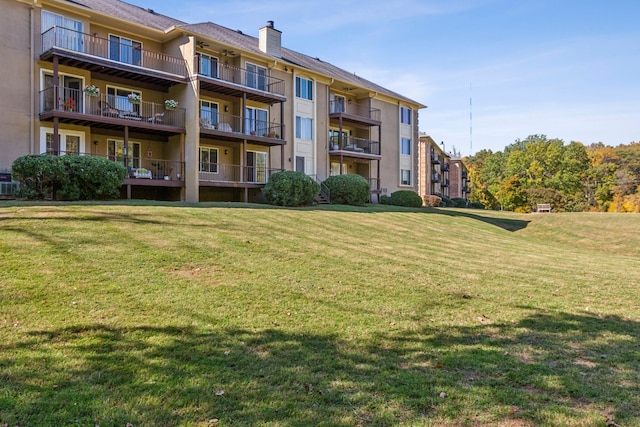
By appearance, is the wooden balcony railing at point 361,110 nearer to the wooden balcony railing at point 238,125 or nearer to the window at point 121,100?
the wooden balcony railing at point 238,125

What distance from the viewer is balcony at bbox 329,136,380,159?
30080 millimetres

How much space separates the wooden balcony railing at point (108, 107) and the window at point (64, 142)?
1.06m

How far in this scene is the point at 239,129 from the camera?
Result: 2494cm

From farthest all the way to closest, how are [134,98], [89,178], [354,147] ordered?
[354,147], [134,98], [89,178]

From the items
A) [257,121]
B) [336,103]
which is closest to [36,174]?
[257,121]

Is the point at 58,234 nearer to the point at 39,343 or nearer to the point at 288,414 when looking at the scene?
the point at 39,343

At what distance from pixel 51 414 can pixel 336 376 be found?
7.39ft

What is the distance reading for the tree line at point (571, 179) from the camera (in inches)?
2208

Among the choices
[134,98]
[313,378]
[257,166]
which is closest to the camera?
[313,378]

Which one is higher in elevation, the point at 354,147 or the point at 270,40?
the point at 270,40

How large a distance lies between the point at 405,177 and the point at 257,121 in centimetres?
1634

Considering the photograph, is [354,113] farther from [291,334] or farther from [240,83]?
[291,334]

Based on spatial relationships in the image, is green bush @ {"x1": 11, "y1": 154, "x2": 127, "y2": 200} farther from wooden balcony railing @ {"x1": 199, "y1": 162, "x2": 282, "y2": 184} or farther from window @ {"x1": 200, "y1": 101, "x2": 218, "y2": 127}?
window @ {"x1": 200, "y1": 101, "x2": 218, "y2": 127}

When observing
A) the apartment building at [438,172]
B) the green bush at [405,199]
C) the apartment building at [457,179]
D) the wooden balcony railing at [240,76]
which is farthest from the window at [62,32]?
the apartment building at [457,179]
